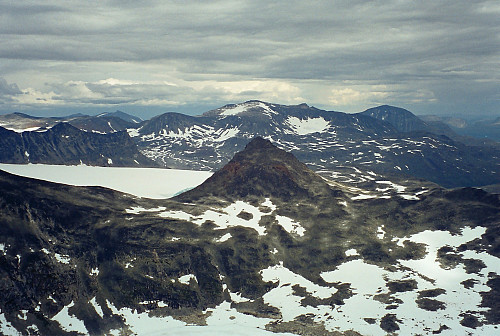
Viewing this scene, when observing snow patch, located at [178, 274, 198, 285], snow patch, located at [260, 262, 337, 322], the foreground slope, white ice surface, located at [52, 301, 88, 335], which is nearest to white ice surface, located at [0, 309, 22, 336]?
the foreground slope

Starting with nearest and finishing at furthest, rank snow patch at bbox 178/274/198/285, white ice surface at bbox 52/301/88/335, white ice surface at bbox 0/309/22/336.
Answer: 1. white ice surface at bbox 0/309/22/336
2. white ice surface at bbox 52/301/88/335
3. snow patch at bbox 178/274/198/285

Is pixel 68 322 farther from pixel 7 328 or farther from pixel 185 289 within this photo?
pixel 185 289

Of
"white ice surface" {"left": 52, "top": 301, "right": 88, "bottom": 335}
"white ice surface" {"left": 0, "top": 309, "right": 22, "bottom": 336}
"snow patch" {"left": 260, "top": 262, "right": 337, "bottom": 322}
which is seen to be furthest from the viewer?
"snow patch" {"left": 260, "top": 262, "right": 337, "bottom": 322}

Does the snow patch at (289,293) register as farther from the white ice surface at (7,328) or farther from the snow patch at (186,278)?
the white ice surface at (7,328)

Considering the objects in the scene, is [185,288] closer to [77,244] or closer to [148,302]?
[148,302]

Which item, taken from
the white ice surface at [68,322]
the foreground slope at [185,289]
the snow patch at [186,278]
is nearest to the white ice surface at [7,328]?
the foreground slope at [185,289]

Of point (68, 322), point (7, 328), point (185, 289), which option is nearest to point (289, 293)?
point (185, 289)

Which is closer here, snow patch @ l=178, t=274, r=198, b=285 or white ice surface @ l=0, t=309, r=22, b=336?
white ice surface @ l=0, t=309, r=22, b=336

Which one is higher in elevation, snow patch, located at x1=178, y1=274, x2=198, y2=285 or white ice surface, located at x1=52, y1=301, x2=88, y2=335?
snow patch, located at x1=178, y1=274, x2=198, y2=285

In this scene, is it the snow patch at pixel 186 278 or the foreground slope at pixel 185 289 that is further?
the snow patch at pixel 186 278

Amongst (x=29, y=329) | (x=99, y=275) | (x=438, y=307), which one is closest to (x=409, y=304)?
(x=438, y=307)

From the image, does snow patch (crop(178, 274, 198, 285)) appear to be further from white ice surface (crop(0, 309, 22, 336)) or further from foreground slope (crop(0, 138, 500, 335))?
white ice surface (crop(0, 309, 22, 336))
